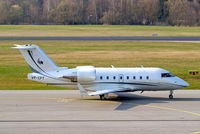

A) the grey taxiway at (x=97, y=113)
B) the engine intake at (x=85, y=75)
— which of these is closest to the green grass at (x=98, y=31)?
the grey taxiway at (x=97, y=113)

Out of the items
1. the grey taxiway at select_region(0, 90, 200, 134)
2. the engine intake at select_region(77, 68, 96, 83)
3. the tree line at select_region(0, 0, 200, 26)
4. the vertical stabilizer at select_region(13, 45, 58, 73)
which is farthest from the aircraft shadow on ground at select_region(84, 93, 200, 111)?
the tree line at select_region(0, 0, 200, 26)

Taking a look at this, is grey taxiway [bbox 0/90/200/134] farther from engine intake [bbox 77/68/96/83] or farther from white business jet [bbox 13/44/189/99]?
engine intake [bbox 77/68/96/83]

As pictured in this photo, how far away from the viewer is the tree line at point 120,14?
159 m

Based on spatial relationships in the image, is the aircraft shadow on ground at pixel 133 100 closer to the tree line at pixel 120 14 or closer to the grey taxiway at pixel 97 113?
the grey taxiway at pixel 97 113

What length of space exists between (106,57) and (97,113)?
3762cm

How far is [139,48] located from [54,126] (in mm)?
54580

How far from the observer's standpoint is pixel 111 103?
1167 inches

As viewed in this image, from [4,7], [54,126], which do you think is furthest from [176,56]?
[4,7]

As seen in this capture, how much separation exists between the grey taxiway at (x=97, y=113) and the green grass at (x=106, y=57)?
275 inches

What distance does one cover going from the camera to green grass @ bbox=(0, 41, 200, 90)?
45.5 meters

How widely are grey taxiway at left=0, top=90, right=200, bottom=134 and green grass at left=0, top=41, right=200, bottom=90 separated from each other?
6.99m

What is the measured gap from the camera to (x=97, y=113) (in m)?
26.1


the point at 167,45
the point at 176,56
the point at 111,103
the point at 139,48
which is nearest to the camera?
the point at 111,103

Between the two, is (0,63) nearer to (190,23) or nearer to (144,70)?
(144,70)
